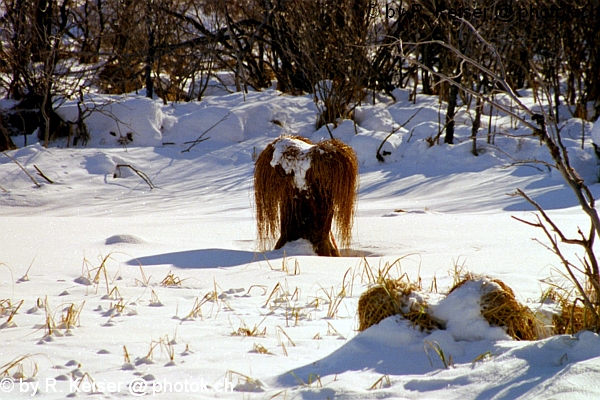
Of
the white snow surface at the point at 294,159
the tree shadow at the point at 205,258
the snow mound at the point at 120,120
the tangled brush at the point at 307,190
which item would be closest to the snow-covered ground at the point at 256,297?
the tree shadow at the point at 205,258

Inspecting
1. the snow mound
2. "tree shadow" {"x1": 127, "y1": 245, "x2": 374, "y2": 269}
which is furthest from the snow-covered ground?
the snow mound

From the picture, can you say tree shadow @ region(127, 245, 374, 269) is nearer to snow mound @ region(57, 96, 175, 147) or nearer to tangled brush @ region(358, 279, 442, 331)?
tangled brush @ region(358, 279, 442, 331)

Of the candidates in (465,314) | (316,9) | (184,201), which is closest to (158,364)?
(465,314)

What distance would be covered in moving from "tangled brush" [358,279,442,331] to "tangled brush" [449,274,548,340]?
0.19m

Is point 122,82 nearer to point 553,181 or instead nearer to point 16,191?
point 16,191

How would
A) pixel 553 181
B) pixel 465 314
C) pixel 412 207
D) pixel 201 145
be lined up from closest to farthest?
pixel 465 314
pixel 412 207
pixel 553 181
pixel 201 145

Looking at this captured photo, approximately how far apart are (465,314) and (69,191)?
7.53 meters

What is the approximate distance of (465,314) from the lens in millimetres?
2268

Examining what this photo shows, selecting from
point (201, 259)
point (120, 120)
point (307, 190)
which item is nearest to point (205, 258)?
point (201, 259)

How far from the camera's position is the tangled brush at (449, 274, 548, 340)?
2.26 meters

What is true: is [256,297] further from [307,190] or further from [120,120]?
[120,120]

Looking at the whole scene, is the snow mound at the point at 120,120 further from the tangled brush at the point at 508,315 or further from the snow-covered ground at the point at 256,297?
the tangled brush at the point at 508,315

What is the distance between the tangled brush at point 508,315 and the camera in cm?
226

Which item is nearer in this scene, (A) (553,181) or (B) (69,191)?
(A) (553,181)
